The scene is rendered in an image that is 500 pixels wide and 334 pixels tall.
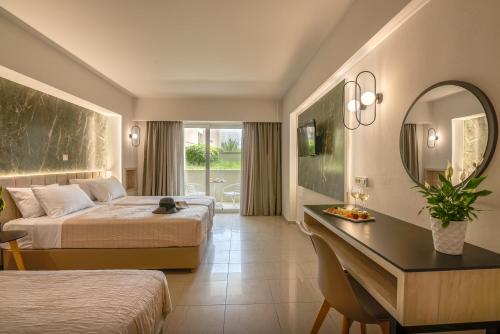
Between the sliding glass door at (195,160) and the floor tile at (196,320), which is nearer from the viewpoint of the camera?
the floor tile at (196,320)

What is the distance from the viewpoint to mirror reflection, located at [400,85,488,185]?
1.32 m

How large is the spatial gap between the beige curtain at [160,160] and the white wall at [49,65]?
3.56ft

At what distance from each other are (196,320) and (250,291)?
64 cm

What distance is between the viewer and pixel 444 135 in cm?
153

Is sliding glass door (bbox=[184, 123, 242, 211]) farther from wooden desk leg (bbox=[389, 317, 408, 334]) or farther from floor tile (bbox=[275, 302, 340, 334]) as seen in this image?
wooden desk leg (bbox=[389, 317, 408, 334])

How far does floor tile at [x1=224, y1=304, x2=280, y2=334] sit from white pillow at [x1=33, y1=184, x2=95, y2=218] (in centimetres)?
228

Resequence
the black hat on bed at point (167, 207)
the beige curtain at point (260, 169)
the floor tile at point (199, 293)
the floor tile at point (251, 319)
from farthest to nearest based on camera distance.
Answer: the beige curtain at point (260, 169)
the black hat on bed at point (167, 207)
the floor tile at point (199, 293)
the floor tile at point (251, 319)

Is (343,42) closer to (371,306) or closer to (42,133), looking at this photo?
(371,306)

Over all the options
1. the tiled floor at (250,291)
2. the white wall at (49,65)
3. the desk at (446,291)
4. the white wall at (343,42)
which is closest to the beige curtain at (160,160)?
the white wall at (49,65)

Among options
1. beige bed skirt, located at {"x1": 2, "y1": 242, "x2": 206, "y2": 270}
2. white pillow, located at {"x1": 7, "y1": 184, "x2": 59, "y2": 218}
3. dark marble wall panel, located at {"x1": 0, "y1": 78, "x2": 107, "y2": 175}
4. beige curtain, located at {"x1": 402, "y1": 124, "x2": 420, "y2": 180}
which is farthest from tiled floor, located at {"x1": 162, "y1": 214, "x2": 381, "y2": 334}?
dark marble wall panel, located at {"x1": 0, "y1": 78, "x2": 107, "y2": 175}

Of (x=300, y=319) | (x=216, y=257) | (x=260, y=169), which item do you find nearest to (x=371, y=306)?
(x=300, y=319)

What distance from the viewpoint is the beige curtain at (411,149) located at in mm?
1773

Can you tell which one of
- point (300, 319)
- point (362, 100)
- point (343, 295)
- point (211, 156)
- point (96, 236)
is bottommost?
point (300, 319)

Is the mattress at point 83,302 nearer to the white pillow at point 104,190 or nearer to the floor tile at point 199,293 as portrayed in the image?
the floor tile at point 199,293
